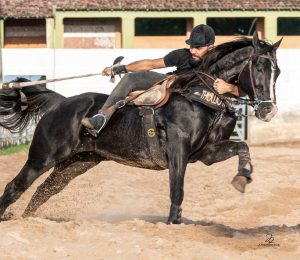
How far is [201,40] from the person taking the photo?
30.9 ft

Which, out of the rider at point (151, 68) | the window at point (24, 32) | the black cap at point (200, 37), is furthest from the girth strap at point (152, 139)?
the window at point (24, 32)

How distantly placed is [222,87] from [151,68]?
2.98ft

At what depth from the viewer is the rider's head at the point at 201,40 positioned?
9406mm

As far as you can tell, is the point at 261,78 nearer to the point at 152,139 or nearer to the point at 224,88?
the point at 224,88

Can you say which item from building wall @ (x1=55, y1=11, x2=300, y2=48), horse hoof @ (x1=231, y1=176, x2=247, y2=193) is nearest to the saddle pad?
horse hoof @ (x1=231, y1=176, x2=247, y2=193)

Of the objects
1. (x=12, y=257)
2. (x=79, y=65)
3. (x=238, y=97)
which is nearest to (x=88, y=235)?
(x=12, y=257)

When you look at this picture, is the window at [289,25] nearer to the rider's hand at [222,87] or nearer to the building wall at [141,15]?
the building wall at [141,15]

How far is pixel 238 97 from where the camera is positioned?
943 centimetres

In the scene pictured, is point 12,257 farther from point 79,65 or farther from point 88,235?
point 79,65

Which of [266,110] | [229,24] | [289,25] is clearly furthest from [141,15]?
[266,110]

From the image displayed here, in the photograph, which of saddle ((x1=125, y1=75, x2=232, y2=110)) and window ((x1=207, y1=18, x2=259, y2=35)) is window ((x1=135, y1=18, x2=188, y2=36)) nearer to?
window ((x1=207, y1=18, x2=259, y2=35))

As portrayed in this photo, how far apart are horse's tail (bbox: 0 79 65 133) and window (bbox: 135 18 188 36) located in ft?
96.2

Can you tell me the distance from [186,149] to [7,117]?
316cm

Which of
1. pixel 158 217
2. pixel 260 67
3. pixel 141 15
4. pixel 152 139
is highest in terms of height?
pixel 141 15
